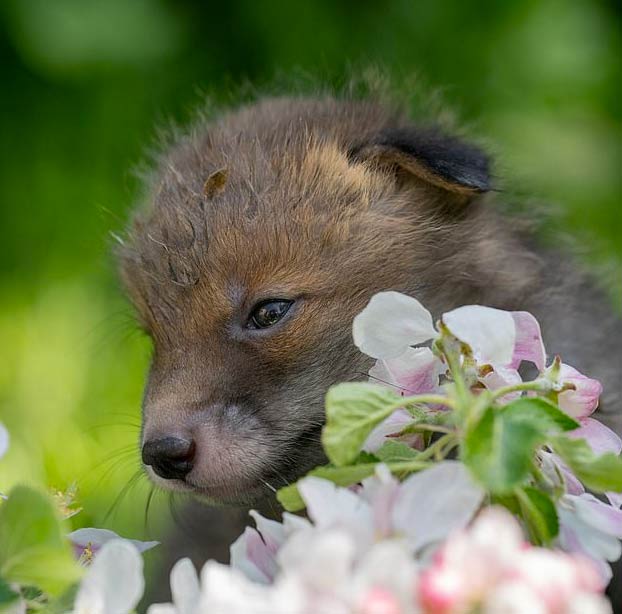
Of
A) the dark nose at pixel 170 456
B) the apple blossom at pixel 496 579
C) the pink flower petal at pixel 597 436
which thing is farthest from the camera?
the dark nose at pixel 170 456

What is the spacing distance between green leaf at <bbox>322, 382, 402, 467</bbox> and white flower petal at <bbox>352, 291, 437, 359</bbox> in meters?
0.18

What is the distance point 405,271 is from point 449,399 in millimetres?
922

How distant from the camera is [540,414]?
1.29 m

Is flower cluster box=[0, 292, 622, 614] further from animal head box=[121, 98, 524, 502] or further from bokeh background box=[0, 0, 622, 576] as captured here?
bokeh background box=[0, 0, 622, 576]

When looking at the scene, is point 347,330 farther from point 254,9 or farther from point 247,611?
point 254,9

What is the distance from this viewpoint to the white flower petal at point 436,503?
122 cm

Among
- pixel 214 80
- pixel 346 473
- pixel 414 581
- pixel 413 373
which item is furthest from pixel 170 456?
pixel 214 80

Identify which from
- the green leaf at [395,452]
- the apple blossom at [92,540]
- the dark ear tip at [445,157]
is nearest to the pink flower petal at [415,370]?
the green leaf at [395,452]

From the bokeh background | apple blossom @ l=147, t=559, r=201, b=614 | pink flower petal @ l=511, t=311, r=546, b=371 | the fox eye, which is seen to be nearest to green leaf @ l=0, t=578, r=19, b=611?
apple blossom @ l=147, t=559, r=201, b=614

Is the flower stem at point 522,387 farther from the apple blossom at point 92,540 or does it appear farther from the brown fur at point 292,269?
the brown fur at point 292,269

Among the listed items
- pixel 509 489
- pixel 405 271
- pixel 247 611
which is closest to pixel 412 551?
pixel 509 489

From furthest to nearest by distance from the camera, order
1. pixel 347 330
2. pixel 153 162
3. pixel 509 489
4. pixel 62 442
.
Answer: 1. pixel 62 442
2. pixel 153 162
3. pixel 347 330
4. pixel 509 489

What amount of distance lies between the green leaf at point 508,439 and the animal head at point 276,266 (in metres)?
0.73

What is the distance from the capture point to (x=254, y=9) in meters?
4.47
